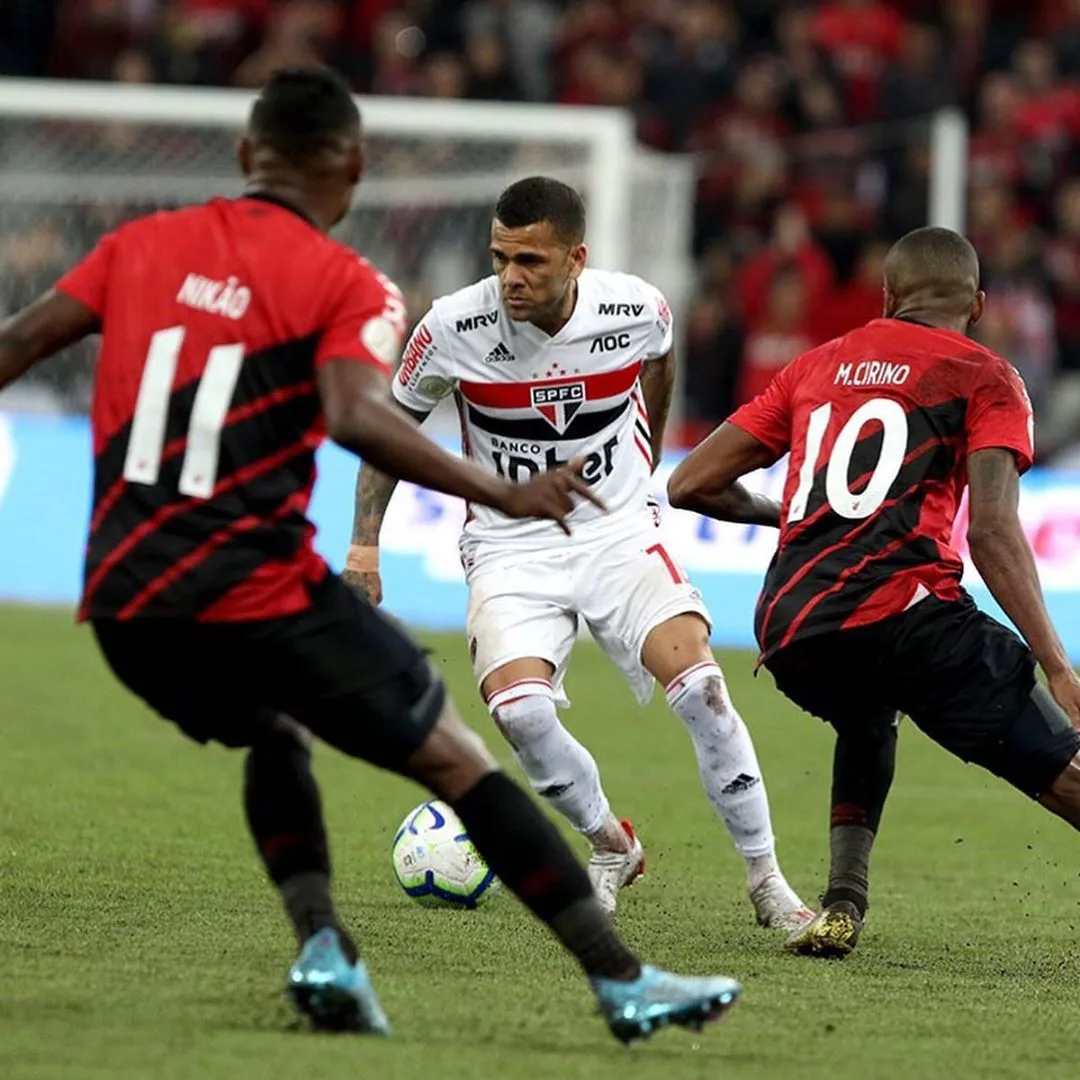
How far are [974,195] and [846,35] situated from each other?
2039 mm

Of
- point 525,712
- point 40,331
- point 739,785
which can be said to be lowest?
point 739,785

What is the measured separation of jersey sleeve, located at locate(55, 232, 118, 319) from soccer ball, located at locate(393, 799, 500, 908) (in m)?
2.70

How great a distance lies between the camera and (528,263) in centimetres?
727

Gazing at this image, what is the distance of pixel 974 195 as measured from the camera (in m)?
19.5

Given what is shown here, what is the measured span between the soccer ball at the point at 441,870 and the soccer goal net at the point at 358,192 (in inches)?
385

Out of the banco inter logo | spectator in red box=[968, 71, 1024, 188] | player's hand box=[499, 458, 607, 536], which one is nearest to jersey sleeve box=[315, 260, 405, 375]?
player's hand box=[499, 458, 607, 536]

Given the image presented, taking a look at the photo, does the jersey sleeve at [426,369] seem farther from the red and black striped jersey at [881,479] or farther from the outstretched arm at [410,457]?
the outstretched arm at [410,457]

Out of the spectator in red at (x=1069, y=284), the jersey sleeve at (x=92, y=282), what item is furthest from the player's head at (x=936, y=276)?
the spectator in red at (x=1069, y=284)

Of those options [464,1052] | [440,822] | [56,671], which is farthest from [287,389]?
[56,671]

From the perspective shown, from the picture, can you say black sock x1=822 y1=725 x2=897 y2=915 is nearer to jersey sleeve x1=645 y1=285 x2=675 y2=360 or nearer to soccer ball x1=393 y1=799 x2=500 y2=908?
soccer ball x1=393 y1=799 x2=500 y2=908

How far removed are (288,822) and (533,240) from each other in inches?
99.2

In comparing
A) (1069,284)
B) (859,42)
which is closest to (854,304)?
(1069,284)

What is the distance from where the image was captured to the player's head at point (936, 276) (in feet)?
22.0

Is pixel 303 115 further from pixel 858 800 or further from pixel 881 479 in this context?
pixel 858 800
